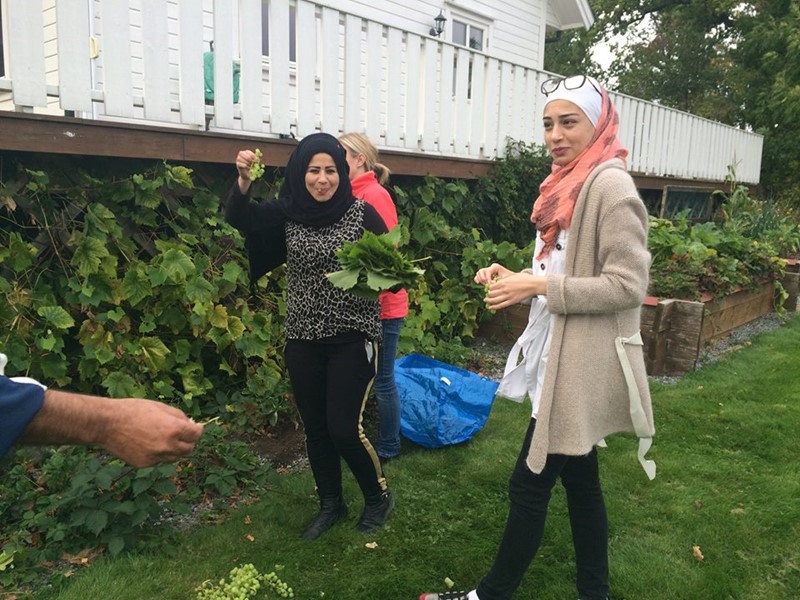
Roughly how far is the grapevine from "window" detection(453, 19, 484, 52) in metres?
10.6

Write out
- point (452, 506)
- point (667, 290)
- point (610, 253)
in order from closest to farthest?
1. point (610, 253)
2. point (452, 506)
3. point (667, 290)

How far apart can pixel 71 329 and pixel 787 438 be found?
15.1ft

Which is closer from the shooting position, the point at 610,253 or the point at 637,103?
the point at 610,253

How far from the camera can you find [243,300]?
453cm

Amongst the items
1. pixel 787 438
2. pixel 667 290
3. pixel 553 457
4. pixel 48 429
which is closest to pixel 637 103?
pixel 667 290

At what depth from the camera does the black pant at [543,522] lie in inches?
89.0

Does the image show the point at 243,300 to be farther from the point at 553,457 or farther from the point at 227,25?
Answer: the point at 553,457

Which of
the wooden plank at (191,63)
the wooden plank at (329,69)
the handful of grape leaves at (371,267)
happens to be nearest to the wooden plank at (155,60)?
the wooden plank at (191,63)

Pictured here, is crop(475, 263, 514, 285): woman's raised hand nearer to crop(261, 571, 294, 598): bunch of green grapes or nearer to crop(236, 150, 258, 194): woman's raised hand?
crop(236, 150, 258, 194): woman's raised hand

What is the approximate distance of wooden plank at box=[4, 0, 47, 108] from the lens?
3777mm

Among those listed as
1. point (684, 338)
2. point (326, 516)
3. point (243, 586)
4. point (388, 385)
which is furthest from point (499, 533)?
point (684, 338)

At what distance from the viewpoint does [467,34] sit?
1188cm

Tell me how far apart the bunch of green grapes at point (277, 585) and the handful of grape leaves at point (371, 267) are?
4.09 ft

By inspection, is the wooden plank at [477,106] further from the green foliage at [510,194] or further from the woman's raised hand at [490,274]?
the woman's raised hand at [490,274]
